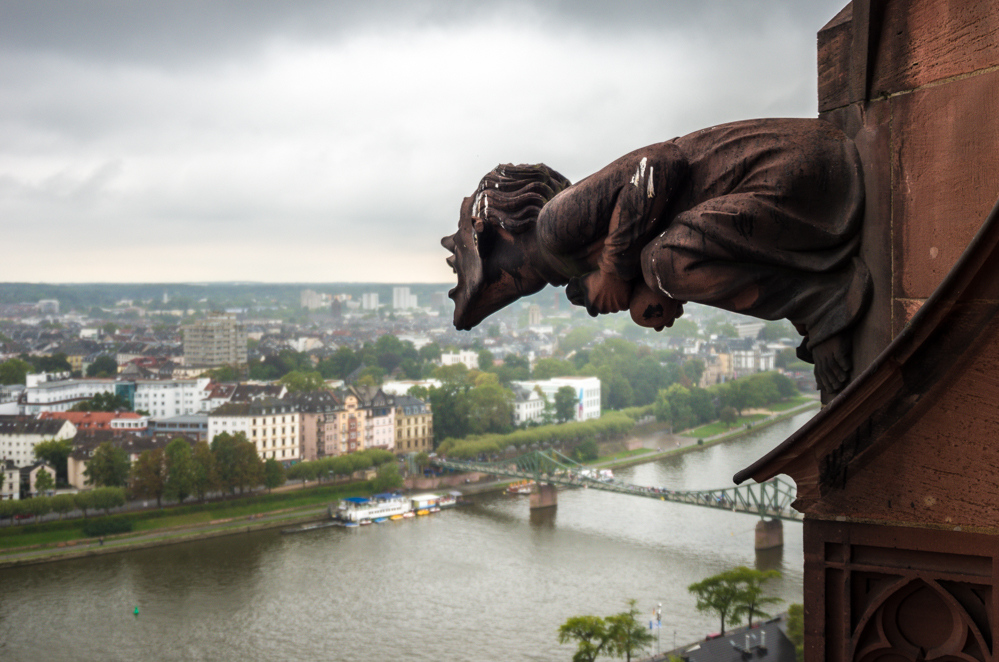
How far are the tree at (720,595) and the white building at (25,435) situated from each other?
588 inches

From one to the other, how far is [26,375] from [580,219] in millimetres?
30946

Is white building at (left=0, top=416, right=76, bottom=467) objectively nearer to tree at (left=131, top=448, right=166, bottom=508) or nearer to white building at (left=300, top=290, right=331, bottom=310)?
tree at (left=131, top=448, right=166, bottom=508)

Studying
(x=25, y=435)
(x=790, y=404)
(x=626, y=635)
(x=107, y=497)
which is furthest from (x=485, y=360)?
(x=626, y=635)

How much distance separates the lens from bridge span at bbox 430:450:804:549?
47.2 feet

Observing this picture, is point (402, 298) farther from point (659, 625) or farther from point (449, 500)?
point (659, 625)

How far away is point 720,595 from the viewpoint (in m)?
10.1

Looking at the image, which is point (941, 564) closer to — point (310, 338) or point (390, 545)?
point (390, 545)

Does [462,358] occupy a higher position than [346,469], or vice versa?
[462,358]

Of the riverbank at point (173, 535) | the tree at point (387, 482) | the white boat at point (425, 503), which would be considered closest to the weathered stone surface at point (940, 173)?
the riverbank at point (173, 535)

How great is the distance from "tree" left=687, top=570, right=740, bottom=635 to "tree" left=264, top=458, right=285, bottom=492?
10.3 meters

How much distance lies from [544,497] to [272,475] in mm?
5365

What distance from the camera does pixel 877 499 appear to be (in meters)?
0.67

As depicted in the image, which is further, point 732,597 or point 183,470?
point 183,470

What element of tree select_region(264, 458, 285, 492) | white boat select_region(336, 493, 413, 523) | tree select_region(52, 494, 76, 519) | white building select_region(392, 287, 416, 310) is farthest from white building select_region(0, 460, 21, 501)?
white building select_region(392, 287, 416, 310)
